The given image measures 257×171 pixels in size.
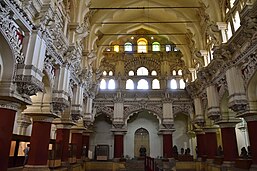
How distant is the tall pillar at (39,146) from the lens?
32.8ft

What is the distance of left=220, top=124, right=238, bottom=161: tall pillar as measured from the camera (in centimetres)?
1372

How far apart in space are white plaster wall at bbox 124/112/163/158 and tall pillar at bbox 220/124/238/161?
10.7 metres

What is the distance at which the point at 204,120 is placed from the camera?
18.7 meters

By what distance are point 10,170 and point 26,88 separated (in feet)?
18.1

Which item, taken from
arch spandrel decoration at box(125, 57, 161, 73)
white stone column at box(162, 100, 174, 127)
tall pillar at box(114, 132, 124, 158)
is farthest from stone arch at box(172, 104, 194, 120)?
tall pillar at box(114, 132, 124, 158)

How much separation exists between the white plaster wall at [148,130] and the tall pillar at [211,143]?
6963mm

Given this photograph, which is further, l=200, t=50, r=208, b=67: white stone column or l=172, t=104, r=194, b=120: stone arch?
l=172, t=104, r=194, b=120: stone arch

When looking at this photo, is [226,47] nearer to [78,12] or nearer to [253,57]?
[253,57]

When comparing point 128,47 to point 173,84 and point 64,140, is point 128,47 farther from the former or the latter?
point 64,140

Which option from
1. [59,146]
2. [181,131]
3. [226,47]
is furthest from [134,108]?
[226,47]

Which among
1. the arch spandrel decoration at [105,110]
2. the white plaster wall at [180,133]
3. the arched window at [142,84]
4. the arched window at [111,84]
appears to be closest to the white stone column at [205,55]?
the arched window at [142,84]

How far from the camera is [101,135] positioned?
2495 centimetres

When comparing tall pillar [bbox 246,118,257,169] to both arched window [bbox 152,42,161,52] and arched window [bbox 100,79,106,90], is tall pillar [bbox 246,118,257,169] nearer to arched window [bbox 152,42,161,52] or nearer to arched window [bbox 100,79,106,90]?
arched window [bbox 100,79,106,90]

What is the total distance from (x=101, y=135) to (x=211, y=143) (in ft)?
39.0
